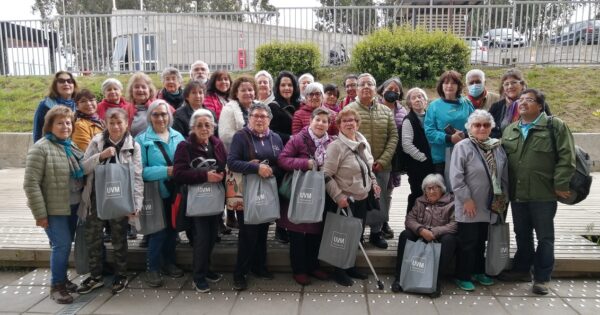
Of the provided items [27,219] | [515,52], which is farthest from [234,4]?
[27,219]

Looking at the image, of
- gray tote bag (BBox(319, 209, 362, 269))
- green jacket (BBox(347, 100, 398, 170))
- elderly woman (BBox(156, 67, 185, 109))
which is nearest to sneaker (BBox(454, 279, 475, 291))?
gray tote bag (BBox(319, 209, 362, 269))

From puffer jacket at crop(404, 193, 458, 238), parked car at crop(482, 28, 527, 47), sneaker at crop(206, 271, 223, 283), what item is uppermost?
parked car at crop(482, 28, 527, 47)

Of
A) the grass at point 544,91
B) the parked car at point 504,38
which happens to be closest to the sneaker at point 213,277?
the grass at point 544,91

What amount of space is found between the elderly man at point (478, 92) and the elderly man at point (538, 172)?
70cm

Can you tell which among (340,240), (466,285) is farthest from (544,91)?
(340,240)

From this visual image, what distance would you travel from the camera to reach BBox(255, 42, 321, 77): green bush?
34.4 feet

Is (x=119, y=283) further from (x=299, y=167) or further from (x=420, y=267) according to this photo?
(x=420, y=267)

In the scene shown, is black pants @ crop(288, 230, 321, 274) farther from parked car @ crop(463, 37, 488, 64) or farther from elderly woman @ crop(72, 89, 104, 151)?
parked car @ crop(463, 37, 488, 64)

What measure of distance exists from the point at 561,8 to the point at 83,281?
13.0 meters

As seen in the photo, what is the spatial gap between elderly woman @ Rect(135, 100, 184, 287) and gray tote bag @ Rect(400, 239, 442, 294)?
230cm

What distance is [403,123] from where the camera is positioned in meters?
4.59

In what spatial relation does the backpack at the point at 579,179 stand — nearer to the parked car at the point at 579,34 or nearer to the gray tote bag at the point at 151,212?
the gray tote bag at the point at 151,212

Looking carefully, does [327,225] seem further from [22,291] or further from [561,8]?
[561,8]

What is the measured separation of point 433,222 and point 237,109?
2.26 m
